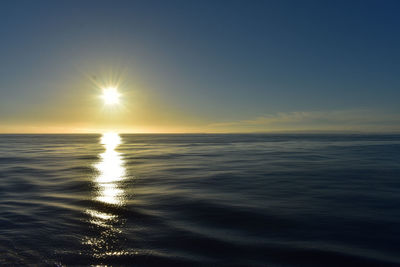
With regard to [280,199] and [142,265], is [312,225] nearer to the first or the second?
[280,199]

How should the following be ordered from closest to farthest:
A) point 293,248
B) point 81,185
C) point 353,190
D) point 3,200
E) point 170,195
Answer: point 293,248, point 3,200, point 170,195, point 353,190, point 81,185

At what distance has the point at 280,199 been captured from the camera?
36.4ft

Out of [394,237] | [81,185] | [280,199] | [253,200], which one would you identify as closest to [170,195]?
[253,200]

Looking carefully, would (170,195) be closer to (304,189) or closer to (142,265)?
(142,265)

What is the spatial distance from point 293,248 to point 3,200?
12.6 meters

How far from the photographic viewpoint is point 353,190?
12828 mm

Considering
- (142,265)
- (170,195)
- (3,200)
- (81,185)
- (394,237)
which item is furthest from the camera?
(81,185)

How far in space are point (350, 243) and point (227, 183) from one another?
8765 millimetres

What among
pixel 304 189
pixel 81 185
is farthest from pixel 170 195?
pixel 304 189

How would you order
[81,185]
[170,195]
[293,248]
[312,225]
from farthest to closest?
[81,185] < [170,195] < [312,225] < [293,248]

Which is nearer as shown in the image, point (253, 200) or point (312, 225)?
point (312, 225)

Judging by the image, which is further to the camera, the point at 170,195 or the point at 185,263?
the point at 170,195

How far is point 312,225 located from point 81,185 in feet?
42.4

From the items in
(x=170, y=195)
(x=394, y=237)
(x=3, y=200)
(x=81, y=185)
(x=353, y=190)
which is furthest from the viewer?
(x=81, y=185)
